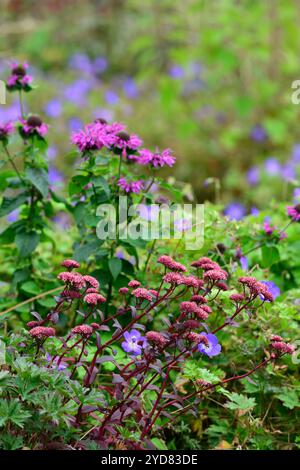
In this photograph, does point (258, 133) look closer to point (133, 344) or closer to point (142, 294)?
point (133, 344)

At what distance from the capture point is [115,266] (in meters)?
1.80

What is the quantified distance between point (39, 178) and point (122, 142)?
31 cm

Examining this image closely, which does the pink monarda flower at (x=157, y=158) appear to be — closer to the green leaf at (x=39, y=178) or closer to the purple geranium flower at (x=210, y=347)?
the green leaf at (x=39, y=178)

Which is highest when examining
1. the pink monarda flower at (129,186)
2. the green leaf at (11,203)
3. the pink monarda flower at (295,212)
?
the pink monarda flower at (129,186)

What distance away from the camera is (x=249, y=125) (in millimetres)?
4809

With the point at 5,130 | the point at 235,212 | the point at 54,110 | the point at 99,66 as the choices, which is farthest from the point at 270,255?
the point at 99,66

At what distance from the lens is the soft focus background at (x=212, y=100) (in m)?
4.52

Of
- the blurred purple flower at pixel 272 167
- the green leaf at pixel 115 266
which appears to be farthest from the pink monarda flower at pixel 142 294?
the blurred purple flower at pixel 272 167

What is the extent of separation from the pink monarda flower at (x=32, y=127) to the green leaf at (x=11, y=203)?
17 centimetres

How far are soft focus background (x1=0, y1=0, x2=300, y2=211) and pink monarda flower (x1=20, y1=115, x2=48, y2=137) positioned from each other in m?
2.09

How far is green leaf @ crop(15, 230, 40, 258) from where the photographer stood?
6.35ft

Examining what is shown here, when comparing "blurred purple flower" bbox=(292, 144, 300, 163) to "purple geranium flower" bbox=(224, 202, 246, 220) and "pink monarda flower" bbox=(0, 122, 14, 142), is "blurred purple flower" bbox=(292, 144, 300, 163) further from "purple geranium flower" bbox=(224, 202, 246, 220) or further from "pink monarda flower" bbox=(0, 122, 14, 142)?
"pink monarda flower" bbox=(0, 122, 14, 142)
